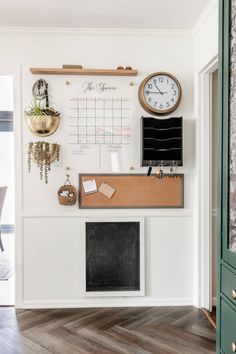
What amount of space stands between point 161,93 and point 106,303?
6.39 feet

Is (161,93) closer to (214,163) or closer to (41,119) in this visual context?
(214,163)

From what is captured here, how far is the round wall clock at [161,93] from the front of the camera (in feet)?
10.4

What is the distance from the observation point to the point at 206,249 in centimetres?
320

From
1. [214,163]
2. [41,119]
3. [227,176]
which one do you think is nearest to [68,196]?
[41,119]

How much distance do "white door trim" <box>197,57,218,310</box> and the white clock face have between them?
0.23 metres

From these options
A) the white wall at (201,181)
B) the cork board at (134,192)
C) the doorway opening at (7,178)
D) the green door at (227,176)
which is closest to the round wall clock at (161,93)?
the white wall at (201,181)

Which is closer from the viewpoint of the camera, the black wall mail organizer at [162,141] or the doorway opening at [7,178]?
the black wall mail organizer at [162,141]

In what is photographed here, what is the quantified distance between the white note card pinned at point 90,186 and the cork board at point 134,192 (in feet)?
0.09

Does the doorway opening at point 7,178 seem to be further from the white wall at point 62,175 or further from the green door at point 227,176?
the green door at point 227,176

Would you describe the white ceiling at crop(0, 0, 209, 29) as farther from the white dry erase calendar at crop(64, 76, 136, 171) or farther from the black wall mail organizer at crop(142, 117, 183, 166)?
the black wall mail organizer at crop(142, 117, 183, 166)

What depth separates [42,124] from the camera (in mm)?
3098

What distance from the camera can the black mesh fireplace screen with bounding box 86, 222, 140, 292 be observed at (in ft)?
10.7

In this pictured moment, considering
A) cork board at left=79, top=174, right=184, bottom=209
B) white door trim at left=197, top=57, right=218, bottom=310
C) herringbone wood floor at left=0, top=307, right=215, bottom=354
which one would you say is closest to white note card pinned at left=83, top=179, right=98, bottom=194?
cork board at left=79, top=174, right=184, bottom=209

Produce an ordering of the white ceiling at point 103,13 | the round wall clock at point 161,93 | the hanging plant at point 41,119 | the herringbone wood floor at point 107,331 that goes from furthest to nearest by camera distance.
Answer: the round wall clock at point 161,93
the hanging plant at point 41,119
the white ceiling at point 103,13
the herringbone wood floor at point 107,331
